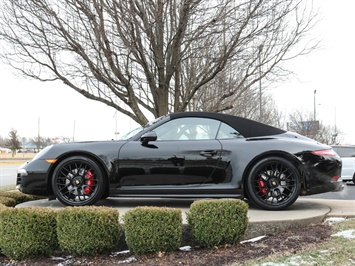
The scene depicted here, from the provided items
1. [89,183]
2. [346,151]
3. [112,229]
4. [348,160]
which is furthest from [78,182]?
[346,151]

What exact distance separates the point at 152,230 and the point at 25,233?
131 cm

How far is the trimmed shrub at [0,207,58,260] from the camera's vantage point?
12.7 ft

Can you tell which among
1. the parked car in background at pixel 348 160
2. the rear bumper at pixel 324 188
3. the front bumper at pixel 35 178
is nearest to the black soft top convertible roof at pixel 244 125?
the rear bumper at pixel 324 188

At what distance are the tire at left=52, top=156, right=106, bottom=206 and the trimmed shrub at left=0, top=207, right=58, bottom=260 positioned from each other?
96 cm

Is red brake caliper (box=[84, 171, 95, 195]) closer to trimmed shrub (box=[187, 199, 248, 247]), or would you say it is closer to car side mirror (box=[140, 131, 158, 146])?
car side mirror (box=[140, 131, 158, 146])

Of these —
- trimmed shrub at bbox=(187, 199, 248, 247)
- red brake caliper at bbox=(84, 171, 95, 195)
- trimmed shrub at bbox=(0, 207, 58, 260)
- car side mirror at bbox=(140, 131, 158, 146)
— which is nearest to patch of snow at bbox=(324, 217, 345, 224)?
trimmed shrub at bbox=(187, 199, 248, 247)

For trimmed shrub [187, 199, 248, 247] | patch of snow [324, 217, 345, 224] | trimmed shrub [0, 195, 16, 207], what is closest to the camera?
trimmed shrub [187, 199, 248, 247]

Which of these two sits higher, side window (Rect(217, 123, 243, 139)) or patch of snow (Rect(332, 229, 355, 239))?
side window (Rect(217, 123, 243, 139))

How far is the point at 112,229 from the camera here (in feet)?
12.7

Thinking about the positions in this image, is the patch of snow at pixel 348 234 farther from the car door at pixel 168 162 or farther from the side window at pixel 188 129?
the side window at pixel 188 129

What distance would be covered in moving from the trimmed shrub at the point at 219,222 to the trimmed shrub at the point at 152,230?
0.23 meters

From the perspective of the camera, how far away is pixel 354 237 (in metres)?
3.75

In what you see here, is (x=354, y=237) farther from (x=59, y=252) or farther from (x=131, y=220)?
(x=59, y=252)

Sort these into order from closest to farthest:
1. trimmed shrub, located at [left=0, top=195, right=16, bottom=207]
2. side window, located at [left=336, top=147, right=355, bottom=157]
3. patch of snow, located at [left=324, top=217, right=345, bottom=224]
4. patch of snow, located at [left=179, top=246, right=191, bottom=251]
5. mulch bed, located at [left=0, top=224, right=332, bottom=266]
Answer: mulch bed, located at [left=0, top=224, right=332, bottom=266] → patch of snow, located at [left=179, top=246, right=191, bottom=251] → patch of snow, located at [left=324, top=217, right=345, bottom=224] → trimmed shrub, located at [left=0, top=195, right=16, bottom=207] → side window, located at [left=336, top=147, right=355, bottom=157]
